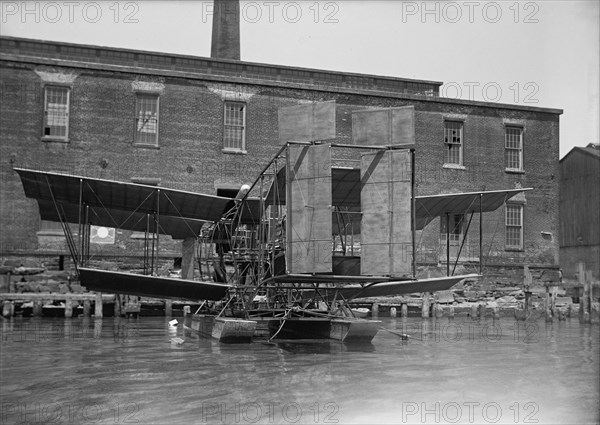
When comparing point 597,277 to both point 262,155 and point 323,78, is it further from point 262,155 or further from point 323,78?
point 262,155

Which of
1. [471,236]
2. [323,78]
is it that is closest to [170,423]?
[471,236]

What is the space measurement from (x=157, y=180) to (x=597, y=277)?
1223 inches

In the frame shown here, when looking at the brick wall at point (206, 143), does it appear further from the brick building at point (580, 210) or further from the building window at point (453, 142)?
the brick building at point (580, 210)

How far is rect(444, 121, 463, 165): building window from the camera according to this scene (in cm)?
3953

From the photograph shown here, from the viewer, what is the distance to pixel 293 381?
12.3 metres

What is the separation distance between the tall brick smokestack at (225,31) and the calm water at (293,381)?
121ft

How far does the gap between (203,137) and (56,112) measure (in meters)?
6.53

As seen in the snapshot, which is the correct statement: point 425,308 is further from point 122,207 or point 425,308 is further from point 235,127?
point 122,207

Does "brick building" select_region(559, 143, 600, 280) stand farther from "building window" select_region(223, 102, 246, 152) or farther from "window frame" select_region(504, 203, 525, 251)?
"building window" select_region(223, 102, 246, 152)

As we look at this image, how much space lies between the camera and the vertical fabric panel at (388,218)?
16.8m

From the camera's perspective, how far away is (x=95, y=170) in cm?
3381
